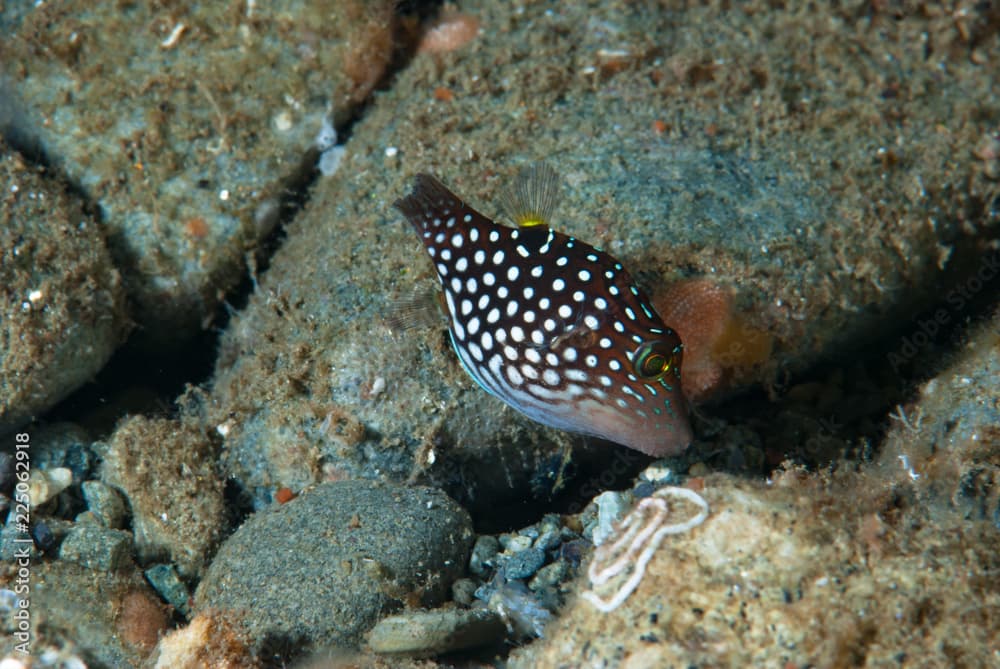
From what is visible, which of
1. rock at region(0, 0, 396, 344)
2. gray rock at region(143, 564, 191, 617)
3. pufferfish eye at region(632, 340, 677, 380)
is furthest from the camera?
rock at region(0, 0, 396, 344)

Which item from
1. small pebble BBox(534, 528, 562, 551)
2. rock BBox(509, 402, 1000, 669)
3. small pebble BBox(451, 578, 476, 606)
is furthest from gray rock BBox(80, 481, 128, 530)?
rock BBox(509, 402, 1000, 669)

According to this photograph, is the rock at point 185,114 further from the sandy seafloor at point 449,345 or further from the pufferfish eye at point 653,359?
the pufferfish eye at point 653,359

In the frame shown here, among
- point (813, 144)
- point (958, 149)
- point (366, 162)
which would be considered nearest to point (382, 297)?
point (366, 162)

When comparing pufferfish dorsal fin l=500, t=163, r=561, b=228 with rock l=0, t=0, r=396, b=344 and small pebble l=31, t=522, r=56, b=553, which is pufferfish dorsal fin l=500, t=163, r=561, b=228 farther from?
small pebble l=31, t=522, r=56, b=553

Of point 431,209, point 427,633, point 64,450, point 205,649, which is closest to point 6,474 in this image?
point 64,450

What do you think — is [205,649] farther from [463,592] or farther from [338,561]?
[463,592]

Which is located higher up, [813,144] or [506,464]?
[813,144]

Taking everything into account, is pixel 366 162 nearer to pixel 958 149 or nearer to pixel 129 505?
pixel 129 505
